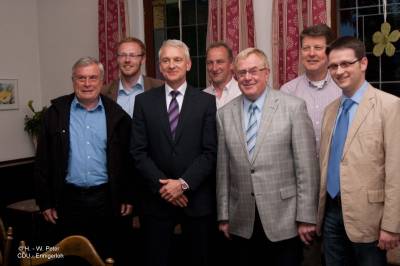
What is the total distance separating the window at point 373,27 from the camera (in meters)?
4.30

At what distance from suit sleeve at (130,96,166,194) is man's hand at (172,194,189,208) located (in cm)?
13

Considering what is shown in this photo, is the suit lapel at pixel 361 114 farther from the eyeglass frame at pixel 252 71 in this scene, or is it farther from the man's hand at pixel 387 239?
the eyeglass frame at pixel 252 71

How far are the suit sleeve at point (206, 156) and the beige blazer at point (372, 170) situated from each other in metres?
0.76

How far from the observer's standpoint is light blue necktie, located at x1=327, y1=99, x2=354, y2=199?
224cm

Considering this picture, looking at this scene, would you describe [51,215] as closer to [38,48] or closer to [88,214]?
[88,214]

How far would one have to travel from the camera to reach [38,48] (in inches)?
246

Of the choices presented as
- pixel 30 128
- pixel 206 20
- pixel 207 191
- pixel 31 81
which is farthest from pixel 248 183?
pixel 31 81

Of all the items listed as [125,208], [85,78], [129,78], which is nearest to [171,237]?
[125,208]

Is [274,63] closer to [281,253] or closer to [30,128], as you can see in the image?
[281,253]

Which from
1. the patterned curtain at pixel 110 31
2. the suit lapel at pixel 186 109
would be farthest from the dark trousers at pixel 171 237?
the patterned curtain at pixel 110 31

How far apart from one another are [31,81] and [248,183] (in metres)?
4.65

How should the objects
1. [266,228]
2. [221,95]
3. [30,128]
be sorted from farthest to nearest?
[30,128] → [221,95] → [266,228]

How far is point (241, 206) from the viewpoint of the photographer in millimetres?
2467

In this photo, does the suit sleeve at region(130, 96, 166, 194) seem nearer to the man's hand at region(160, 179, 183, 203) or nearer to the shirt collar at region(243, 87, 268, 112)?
the man's hand at region(160, 179, 183, 203)
